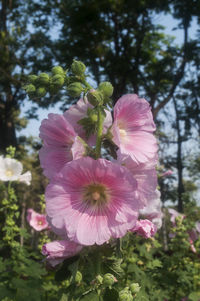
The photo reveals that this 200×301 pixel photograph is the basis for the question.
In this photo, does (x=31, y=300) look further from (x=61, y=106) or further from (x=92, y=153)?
(x=61, y=106)

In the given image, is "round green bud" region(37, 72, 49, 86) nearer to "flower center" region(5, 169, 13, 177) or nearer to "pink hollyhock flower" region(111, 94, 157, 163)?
"pink hollyhock flower" region(111, 94, 157, 163)

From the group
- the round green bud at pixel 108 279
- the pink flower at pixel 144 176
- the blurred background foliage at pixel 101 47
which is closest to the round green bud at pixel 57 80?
the pink flower at pixel 144 176

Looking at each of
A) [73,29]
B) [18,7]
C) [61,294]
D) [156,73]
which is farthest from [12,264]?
[18,7]

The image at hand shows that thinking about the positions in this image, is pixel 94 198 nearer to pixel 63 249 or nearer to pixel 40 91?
pixel 63 249

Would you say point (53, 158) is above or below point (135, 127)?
below

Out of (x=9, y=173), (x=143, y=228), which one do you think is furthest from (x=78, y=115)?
(x=9, y=173)

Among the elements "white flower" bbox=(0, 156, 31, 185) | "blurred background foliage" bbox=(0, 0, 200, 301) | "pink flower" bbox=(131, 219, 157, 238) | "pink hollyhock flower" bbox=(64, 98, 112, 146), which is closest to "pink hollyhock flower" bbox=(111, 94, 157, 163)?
"pink hollyhock flower" bbox=(64, 98, 112, 146)

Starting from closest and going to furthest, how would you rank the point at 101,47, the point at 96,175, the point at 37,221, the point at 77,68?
1. the point at 96,175
2. the point at 77,68
3. the point at 37,221
4. the point at 101,47
